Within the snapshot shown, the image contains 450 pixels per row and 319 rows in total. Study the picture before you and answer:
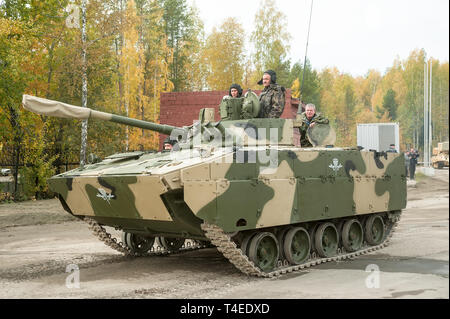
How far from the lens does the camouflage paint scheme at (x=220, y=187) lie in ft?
25.8

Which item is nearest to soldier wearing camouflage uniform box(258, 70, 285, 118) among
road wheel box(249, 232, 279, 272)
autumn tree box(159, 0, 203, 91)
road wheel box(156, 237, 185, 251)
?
road wheel box(249, 232, 279, 272)

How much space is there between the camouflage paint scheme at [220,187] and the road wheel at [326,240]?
0.33m

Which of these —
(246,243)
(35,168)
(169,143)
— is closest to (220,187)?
(246,243)

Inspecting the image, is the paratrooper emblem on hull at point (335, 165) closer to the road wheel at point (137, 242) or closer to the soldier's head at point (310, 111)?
the soldier's head at point (310, 111)

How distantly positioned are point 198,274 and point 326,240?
2.63 metres

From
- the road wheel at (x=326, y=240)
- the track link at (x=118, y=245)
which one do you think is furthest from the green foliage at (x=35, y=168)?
the road wheel at (x=326, y=240)

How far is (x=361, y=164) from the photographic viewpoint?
35.9 ft

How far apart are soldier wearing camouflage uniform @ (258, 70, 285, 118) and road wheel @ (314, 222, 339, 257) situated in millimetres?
2133

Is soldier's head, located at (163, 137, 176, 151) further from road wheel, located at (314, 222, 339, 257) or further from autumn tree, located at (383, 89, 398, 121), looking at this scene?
autumn tree, located at (383, 89, 398, 121)

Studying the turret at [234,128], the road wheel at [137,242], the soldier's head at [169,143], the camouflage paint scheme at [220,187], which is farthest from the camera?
the road wheel at [137,242]

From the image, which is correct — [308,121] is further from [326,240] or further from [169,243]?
[169,243]

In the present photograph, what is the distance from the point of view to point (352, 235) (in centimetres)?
1109

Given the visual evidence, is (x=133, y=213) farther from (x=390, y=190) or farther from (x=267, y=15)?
(x=267, y=15)
